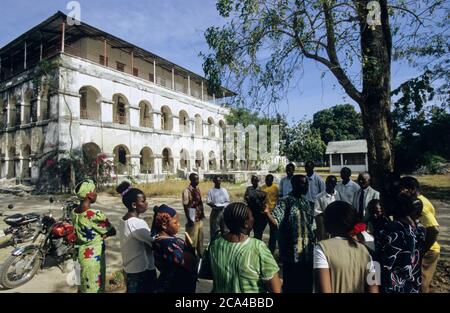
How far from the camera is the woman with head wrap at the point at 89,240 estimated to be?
2963mm

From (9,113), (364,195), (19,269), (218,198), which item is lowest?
(19,269)

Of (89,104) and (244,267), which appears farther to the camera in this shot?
(89,104)

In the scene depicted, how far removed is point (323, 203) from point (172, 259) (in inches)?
119

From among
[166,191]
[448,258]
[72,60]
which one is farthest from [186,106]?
[448,258]

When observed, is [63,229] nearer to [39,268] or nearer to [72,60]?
[39,268]

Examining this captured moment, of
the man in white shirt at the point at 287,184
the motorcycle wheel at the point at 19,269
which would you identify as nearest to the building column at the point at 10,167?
the motorcycle wheel at the point at 19,269

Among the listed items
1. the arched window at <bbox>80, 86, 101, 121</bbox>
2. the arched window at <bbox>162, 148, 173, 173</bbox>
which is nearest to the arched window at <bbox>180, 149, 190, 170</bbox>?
the arched window at <bbox>162, 148, 173, 173</bbox>

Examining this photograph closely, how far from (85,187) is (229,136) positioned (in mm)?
27107

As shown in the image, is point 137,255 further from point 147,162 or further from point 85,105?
point 147,162

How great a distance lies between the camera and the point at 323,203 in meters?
4.53

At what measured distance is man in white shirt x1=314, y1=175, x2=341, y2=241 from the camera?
14.5ft

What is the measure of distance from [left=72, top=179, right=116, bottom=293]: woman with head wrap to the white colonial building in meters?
12.3

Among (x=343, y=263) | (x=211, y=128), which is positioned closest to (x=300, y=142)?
(x=211, y=128)

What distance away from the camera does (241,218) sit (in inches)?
79.2
